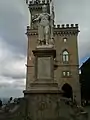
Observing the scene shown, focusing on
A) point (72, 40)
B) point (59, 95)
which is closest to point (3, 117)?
point (59, 95)

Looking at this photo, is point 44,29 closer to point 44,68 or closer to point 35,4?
point 44,68

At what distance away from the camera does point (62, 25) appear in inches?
2058

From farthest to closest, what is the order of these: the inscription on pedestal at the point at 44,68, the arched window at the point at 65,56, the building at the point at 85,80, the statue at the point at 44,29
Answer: the building at the point at 85,80, the arched window at the point at 65,56, the statue at the point at 44,29, the inscription on pedestal at the point at 44,68

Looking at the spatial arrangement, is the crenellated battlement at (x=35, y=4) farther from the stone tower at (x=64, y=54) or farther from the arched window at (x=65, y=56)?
the arched window at (x=65, y=56)

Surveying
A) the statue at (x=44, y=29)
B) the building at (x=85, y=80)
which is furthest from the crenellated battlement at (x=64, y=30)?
the statue at (x=44, y=29)

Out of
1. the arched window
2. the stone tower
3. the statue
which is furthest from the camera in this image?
the arched window

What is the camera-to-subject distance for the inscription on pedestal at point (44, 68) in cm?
1229

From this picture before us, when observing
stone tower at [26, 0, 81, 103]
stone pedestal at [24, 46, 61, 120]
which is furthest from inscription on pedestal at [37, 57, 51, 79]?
stone tower at [26, 0, 81, 103]

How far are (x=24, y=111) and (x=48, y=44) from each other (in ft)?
13.7

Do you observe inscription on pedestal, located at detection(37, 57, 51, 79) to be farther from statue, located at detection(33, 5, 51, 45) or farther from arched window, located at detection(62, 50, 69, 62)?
arched window, located at detection(62, 50, 69, 62)

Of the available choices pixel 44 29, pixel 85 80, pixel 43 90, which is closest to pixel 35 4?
pixel 85 80

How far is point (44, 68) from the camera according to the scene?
40.7 ft

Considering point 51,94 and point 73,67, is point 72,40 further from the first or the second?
point 51,94

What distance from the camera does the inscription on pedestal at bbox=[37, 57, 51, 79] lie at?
12289mm
